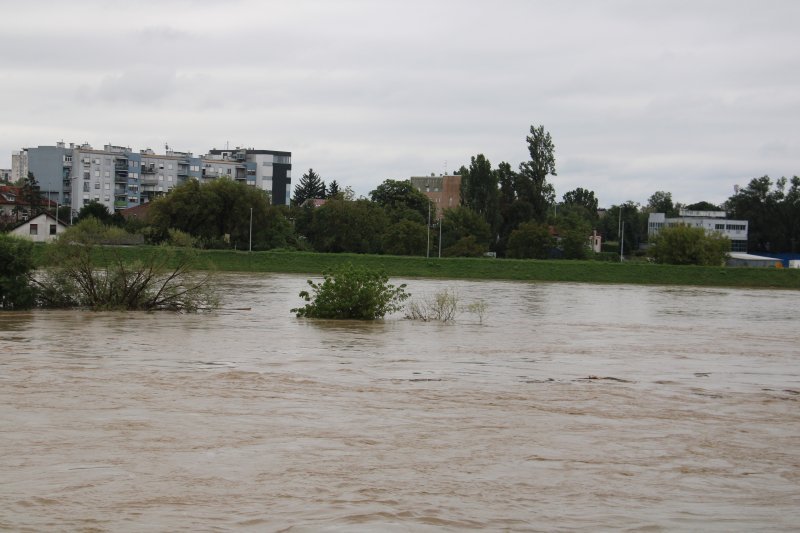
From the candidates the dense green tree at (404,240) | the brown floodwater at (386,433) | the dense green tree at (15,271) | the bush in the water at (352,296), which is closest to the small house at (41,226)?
the dense green tree at (404,240)

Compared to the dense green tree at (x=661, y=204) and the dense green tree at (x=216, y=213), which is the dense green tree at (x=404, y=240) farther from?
the dense green tree at (x=661, y=204)

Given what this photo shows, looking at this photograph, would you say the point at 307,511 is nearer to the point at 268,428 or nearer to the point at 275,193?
the point at 268,428

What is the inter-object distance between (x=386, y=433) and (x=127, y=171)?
144 meters

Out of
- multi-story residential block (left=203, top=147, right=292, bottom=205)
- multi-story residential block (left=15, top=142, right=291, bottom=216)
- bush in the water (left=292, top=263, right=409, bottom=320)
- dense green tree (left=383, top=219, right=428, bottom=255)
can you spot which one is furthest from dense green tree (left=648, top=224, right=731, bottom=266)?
multi-story residential block (left=203, top=147, right=292, bottom=205)

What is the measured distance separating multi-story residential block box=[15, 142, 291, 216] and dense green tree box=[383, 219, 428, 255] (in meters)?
43.3

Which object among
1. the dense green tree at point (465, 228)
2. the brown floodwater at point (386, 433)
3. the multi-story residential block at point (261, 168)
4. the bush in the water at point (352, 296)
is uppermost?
the multi-story residential block at point (261, 168)

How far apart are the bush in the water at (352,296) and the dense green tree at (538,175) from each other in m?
74.5

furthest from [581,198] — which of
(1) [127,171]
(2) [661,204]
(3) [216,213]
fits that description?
(3) [216,213]

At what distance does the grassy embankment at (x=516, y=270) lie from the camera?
2859 inches

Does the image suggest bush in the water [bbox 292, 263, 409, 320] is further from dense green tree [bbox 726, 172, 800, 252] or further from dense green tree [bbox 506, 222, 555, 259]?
dense green tree [bbox 726, 172, 800, 252]

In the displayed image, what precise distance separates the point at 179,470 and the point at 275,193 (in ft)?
519

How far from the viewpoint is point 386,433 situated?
42.3 ft

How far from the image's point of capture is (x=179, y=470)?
10.5m

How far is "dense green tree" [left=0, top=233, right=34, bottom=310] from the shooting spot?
98.5 ft
